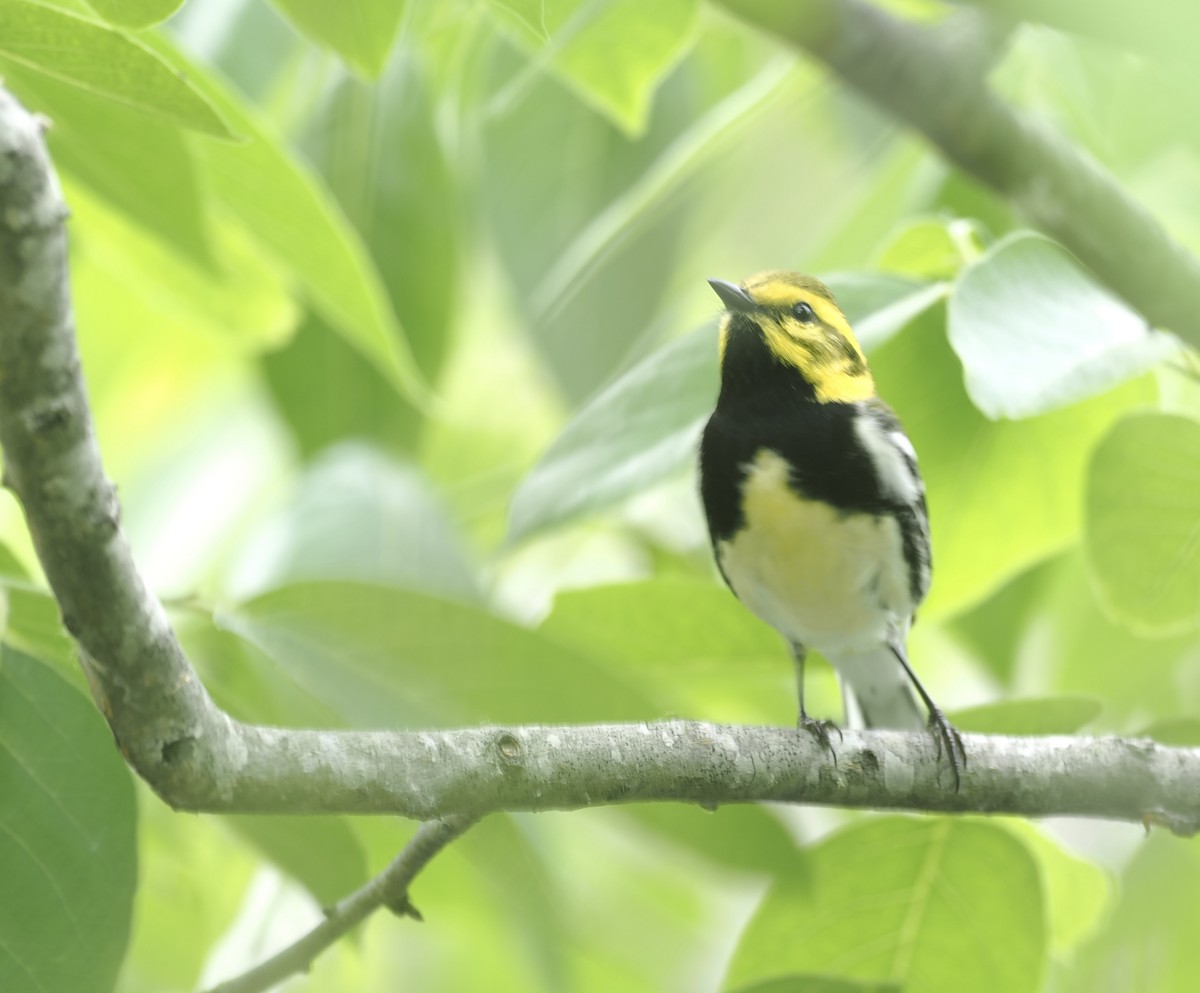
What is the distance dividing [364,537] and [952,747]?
0.84 meters

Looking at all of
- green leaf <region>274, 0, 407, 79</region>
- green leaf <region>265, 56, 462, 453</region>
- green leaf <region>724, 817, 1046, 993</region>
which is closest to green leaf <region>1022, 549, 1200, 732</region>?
green leaf <region>724, 817, 1046, 993</region>

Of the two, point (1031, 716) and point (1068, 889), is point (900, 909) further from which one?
point (1068, 889)

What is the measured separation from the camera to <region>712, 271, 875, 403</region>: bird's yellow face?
2.11m

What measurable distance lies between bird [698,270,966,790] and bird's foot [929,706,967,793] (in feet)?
0.62

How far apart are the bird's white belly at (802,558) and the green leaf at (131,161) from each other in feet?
2.76

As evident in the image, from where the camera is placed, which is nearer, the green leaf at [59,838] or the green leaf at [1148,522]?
the green leaf at [59,838]

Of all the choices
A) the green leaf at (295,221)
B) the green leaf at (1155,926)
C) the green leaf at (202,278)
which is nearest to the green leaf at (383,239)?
the green leaf at (202,278)

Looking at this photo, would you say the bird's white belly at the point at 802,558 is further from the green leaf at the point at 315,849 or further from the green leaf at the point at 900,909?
the green leaf at the point at 315,849

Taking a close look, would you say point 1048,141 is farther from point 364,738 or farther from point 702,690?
point 364,738

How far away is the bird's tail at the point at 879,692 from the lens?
2.38 m

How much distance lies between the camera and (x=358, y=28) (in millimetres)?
1396

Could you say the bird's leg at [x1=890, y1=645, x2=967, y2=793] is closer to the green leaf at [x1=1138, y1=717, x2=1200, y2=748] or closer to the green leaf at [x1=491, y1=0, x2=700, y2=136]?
the green leaf at [x1=1138, y1=717, x2=1200, y2=748]

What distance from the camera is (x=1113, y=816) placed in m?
1.50

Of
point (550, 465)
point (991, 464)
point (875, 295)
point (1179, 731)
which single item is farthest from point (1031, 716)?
point (550, 465)
